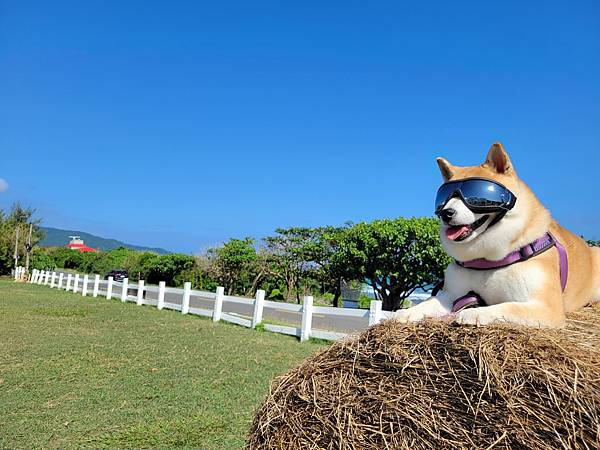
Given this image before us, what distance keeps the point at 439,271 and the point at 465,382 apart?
17.8 m

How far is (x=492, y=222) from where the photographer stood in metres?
2.07

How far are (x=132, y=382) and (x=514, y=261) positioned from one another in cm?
496

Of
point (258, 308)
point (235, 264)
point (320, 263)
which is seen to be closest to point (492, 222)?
point (258, 308)

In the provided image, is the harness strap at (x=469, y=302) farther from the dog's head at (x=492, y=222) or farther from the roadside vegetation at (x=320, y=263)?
the roadside vegetation at (x=320, y=263)

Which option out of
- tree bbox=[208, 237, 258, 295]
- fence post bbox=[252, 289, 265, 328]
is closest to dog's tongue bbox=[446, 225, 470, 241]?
fence post bbox=[252, 289, 265, 328]

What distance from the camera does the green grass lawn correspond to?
4.03 meters

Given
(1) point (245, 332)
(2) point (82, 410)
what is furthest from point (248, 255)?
(2) point (82, 410)

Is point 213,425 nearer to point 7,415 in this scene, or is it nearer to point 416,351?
point 7,415

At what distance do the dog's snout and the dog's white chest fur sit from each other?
28 centimetres

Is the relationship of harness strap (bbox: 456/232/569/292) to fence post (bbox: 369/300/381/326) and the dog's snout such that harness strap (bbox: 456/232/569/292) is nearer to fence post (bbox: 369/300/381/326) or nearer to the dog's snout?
the dog's snout

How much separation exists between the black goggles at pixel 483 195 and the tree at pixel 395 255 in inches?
660

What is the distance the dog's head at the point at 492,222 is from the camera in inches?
80.9

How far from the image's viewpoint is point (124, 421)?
434cm

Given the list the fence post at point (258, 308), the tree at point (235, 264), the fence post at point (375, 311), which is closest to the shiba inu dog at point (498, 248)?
the fence post at point (375, 311)
